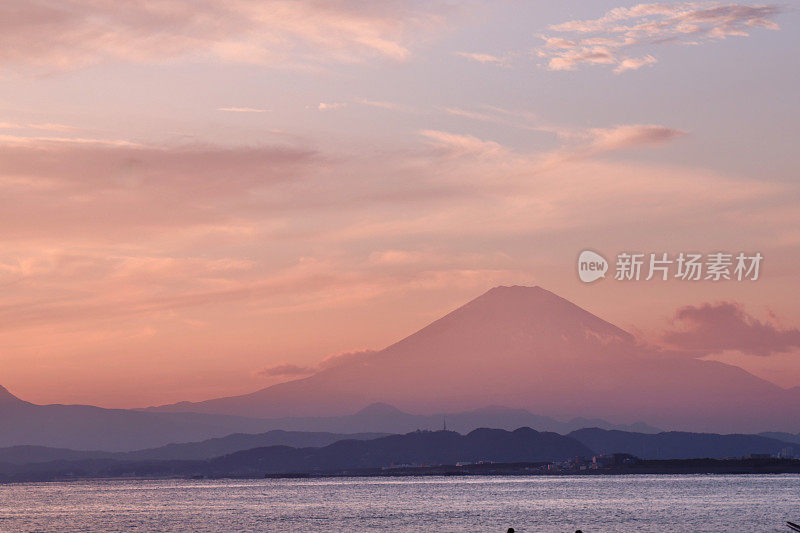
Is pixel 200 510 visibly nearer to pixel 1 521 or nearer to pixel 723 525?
pixel 1 521

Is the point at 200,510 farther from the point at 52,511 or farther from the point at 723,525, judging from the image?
the point at 723,525

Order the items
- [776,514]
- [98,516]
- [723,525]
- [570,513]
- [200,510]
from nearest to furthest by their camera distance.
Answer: [723,525] → [776,514] → [570,513] → [98,516] → [200,510]

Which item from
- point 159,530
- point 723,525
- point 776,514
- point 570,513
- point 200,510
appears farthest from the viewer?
point 200,510

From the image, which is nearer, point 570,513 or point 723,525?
point 723,525

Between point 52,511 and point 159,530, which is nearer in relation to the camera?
point 159,530

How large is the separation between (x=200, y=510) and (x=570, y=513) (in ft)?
229

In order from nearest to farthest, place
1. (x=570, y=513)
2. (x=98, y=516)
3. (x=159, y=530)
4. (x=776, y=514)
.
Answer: (x=159, y=530)
(x=776, y=514)
(x=570, y=513)
(x=98, y=516)

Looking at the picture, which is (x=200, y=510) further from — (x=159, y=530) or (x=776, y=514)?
(x=776, y=514)

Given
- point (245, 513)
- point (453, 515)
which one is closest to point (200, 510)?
point (245, 513)

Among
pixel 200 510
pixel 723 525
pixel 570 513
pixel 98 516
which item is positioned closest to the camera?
pixel 723 525

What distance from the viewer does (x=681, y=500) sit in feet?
638

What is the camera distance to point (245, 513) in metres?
176

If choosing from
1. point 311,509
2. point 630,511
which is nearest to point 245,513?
point 311,509

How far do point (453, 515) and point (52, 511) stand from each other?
272 feet
